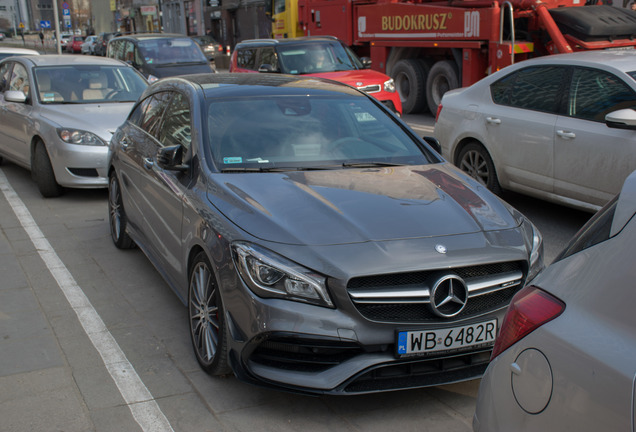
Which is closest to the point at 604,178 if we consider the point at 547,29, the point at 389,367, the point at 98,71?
the point at 389,367

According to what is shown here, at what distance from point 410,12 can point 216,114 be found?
1208 cm

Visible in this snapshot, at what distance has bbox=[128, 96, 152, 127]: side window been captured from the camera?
20.2 feet

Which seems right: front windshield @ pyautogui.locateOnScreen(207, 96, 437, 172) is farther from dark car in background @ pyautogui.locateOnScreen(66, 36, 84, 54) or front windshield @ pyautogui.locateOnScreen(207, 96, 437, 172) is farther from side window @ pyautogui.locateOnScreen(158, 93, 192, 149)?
dark car in background @ pyautogui.locateOnScreen(66, 36, 84, 54)

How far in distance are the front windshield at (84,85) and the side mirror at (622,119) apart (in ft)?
19.9

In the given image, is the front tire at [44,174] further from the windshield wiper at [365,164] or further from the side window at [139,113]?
the windshield wiper at [365,164]

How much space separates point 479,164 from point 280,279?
493cm

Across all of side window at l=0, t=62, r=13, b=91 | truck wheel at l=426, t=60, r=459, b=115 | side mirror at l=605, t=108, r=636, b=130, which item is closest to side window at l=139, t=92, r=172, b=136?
side mirror at l=605, t=108, r=636, b=130

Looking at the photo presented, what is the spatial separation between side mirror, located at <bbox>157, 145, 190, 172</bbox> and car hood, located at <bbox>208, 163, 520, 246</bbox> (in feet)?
1.18

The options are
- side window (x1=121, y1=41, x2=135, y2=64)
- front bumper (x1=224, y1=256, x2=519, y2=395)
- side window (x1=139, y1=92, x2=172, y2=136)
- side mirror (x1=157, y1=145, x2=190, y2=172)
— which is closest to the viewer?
front bumper (x1=224, y1=256, x2=519, y2=395)

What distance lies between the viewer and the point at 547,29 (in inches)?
516

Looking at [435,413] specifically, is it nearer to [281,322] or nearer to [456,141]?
[281,322]

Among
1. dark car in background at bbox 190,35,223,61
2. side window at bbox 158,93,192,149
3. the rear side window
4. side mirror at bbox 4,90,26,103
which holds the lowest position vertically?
dark car in background at bbox 190,35,223,61


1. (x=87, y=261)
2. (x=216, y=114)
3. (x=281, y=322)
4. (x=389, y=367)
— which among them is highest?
(x=216, y=114)

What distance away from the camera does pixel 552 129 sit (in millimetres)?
6820
